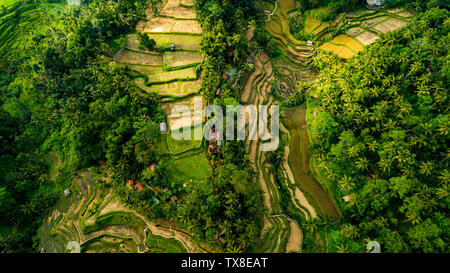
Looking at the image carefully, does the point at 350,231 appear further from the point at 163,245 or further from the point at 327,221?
the point at 163,245

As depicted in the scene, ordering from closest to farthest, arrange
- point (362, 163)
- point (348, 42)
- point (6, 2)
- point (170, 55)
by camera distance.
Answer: point (362, 163) < point (170, 55) < point (348, 42) < point (6, 2)

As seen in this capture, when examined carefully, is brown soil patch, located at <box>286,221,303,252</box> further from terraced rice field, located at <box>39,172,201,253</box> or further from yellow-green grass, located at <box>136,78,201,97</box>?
yellow-green grass, located at <box>136,78,201,97</box>

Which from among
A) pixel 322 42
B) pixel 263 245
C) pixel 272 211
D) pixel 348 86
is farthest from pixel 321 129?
pixel 322 42

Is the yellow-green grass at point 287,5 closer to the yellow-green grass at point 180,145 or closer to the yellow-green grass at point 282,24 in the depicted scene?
the yellow-green grass at point 282,24

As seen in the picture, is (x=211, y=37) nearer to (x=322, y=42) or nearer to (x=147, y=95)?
(x=147, y=95)

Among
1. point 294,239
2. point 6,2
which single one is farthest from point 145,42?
point 6,2
